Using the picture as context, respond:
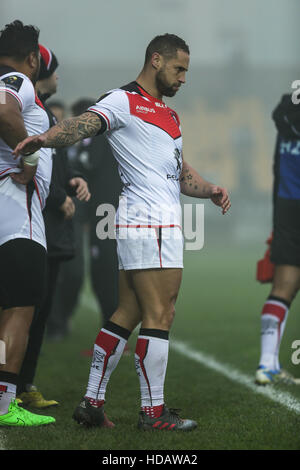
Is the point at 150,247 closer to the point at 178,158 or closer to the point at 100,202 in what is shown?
the point at 178,158

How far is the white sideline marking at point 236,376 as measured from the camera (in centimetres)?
468

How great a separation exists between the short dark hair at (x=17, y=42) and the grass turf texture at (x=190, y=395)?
1.98 m

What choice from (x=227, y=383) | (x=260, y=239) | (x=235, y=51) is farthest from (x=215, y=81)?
(x=227, y=383)

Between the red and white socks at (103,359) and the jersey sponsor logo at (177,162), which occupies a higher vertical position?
the jersey sponsor logo at (177,162)

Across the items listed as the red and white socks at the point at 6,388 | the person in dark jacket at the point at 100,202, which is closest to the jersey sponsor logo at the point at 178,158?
the red and white socks at the point at 6,388

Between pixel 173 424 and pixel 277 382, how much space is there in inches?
67.4

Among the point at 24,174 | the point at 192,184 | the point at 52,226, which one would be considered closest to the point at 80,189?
the point at 52,226

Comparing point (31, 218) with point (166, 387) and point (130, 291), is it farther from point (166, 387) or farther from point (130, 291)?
point (166, 387)

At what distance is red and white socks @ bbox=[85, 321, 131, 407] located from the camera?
3934 mm

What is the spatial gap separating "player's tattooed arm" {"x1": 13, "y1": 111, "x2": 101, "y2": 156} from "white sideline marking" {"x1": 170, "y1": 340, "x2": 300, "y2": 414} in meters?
2.04

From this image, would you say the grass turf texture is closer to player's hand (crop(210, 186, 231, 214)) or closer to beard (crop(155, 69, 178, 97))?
player's hand (crop(210, 186, 231, 214))

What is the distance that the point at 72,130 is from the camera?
11.8ft

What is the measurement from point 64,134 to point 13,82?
456 mm

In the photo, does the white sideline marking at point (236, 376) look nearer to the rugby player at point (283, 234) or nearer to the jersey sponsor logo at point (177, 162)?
the rugby player at point (283, 234)
